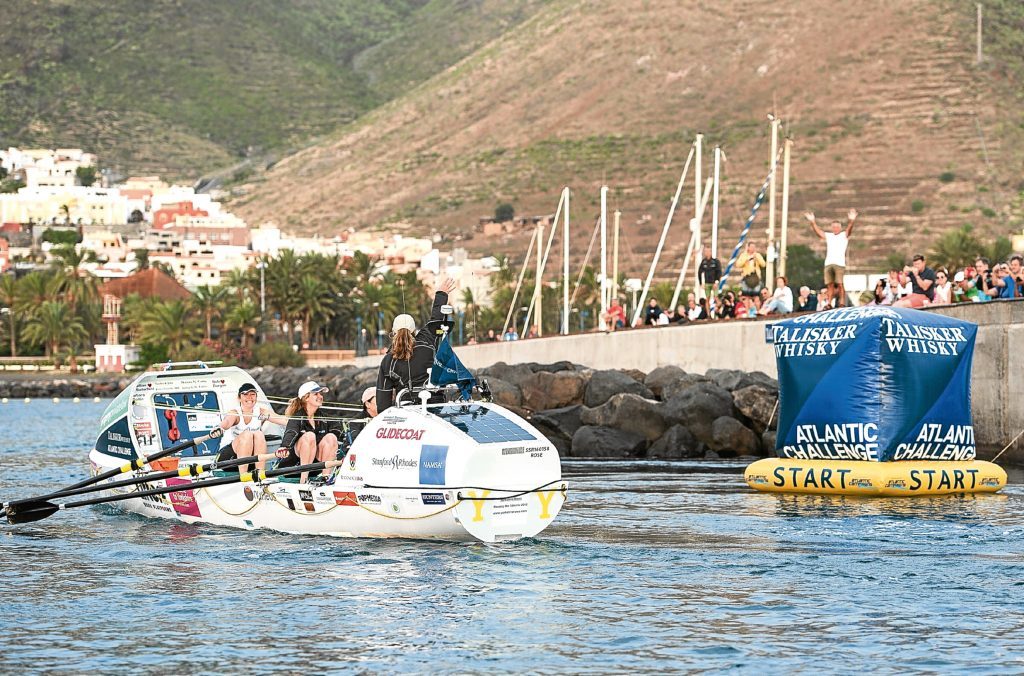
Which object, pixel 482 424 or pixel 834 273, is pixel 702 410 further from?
pixel 482 424

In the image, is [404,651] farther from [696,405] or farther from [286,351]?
[286,351]

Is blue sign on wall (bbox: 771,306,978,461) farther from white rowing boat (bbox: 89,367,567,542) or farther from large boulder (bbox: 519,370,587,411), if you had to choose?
large boulder (bbox: 519,370,587,411)

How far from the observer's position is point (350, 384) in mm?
70500

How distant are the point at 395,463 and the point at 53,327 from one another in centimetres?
12417

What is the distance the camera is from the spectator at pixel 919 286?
34.0 meters

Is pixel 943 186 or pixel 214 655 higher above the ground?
pixel 943 186

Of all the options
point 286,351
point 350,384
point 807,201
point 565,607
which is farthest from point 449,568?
point 807,201

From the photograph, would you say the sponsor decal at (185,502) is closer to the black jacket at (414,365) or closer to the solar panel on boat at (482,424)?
the black jacket at (414,365)

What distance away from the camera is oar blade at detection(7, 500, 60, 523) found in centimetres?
2208

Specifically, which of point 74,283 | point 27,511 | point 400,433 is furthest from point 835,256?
point 74,283

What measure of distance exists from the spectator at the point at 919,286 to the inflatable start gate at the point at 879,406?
7380mm

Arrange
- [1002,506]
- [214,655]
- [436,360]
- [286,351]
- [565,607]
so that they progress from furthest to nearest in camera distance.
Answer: [286,351] → [1002,506] → [436,360] → [565,607] → [214,655]

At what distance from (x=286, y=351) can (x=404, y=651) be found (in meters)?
110

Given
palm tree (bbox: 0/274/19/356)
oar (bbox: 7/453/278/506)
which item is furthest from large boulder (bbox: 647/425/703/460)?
palm tree (bbox: 0/274/19/356)
